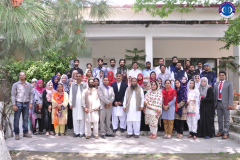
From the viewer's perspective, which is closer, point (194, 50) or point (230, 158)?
point (230, 158)

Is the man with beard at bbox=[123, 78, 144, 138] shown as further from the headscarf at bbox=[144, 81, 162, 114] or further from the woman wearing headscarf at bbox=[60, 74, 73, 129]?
the woman wearing headscarf at bbox=[60, 74, 73, 129]

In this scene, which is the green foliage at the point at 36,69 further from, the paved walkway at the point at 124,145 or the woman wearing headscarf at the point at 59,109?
the paved walkway at the point at 124,145

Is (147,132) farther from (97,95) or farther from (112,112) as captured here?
(97,95)

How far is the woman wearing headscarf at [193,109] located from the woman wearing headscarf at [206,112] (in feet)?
0.63

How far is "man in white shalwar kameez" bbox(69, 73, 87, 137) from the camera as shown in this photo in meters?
6.65

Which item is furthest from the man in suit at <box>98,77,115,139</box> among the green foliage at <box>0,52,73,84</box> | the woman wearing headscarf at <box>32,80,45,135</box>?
the green foliage at <box>0,52,73,84</box>

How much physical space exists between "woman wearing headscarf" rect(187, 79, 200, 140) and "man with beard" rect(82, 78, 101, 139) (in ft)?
8.51

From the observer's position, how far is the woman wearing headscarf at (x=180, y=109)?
21.2 feet

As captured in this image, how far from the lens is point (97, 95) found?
657 cm

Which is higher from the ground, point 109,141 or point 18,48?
point 18,48

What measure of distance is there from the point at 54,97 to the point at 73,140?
1408mm

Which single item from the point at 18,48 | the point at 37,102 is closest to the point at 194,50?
the point at 37,102

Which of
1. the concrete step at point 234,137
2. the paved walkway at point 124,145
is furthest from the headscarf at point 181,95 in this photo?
the concrete step at point 234,137

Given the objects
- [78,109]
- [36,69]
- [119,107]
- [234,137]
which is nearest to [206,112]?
[234,137]
